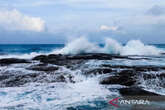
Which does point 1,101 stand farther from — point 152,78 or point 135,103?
point 152,78

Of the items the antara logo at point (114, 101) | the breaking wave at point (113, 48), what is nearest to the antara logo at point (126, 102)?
the antara logo at point (114, 101)

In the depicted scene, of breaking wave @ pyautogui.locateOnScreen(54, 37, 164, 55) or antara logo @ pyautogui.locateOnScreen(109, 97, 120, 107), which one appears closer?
antara logo @ pyautogui.locateOnScreen(109, 97, 120, 107)

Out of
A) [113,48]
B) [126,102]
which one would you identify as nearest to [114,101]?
[126,102]

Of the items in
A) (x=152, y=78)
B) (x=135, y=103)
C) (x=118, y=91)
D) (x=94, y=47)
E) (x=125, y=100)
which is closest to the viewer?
(x=135, y=103)

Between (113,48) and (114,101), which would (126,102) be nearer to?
(114,101)

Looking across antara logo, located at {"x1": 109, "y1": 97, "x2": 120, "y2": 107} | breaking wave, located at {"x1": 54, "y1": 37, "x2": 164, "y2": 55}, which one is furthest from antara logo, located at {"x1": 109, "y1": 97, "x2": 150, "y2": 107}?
breaking wave, located at {"x1": 54, "y1": 37, "x2": 164, "y2": 55}

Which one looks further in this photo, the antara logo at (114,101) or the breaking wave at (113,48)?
the breaking wave at (113,48)

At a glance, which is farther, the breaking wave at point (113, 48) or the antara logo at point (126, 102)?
the breaking wave at point (113, 48)

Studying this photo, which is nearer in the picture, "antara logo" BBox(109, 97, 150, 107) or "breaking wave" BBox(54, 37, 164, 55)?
"antara logo" BBox(109, 97, 150, 107)

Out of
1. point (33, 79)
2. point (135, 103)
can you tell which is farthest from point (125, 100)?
point (33, 79)

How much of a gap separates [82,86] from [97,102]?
191cm

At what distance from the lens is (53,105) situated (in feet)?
16.4

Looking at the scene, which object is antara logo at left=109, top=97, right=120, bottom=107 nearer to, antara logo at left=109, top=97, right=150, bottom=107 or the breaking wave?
antara logo at left=109, top=97, right=150, bottom=107

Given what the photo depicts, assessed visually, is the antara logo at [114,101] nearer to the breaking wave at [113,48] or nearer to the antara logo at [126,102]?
the antara logo at [126,102]
